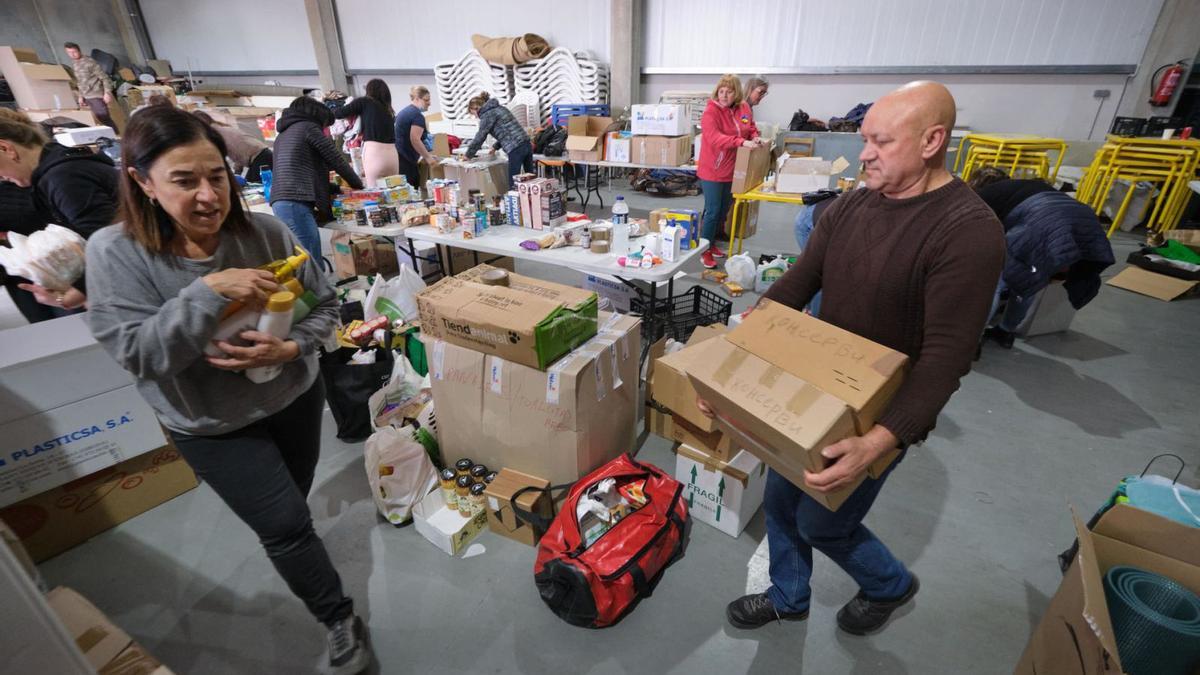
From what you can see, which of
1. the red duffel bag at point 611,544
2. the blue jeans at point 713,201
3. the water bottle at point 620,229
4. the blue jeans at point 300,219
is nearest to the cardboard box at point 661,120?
the blue jeans at point 713,201

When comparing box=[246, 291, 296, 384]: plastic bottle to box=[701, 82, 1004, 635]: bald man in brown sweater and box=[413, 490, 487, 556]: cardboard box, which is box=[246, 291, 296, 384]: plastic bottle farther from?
box=[701, 82, 1004, 635]: bald man in brown sweater

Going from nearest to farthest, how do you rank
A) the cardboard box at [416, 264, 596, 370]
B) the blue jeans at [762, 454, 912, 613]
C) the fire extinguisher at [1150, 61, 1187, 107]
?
1. the blue jeans at [762, 454, 912, 613]
2. the cardboard box at [416, 264, 596, 370]
3. the fire extinguisher at [1150, 61, 1187, 107]

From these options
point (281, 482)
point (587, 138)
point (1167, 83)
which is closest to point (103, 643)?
point (281, 482)

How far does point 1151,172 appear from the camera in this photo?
4.92m

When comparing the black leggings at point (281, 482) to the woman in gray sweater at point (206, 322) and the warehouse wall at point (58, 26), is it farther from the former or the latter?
the warehouse wall at point (58, 26)

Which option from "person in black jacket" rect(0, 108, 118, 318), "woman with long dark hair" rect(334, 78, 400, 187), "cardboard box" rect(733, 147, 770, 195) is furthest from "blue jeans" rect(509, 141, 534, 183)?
"person in black jacket" rect(0, 108, 118, 318)

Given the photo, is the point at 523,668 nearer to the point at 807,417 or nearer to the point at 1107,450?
the point at 807,417

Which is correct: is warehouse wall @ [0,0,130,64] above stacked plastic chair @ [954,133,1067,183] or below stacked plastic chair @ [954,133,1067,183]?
above

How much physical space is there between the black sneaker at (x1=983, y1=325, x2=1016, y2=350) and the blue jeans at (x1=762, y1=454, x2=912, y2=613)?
2.53 metres

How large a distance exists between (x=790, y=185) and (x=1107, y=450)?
2511mm

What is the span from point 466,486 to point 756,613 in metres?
1.11

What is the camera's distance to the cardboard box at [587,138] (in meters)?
5.78

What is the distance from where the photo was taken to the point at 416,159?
5.46m

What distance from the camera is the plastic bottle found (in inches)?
43.8
